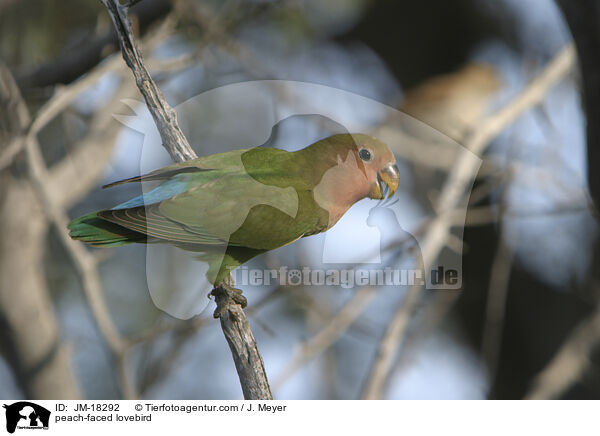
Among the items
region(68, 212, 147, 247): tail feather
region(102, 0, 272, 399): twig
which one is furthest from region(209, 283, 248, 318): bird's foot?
region(68, 212, 147, 247): tail feather

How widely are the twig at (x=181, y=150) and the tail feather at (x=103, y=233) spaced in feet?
0.46

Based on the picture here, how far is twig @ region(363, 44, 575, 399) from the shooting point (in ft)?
2.97

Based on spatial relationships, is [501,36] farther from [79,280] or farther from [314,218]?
[79,280]

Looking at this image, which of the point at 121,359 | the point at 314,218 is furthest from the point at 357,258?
the point at 121,359

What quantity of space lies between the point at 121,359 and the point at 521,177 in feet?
2.77

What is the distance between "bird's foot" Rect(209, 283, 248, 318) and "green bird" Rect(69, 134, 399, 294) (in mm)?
43

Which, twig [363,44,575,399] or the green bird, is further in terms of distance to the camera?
twig [363,44,575,399]
